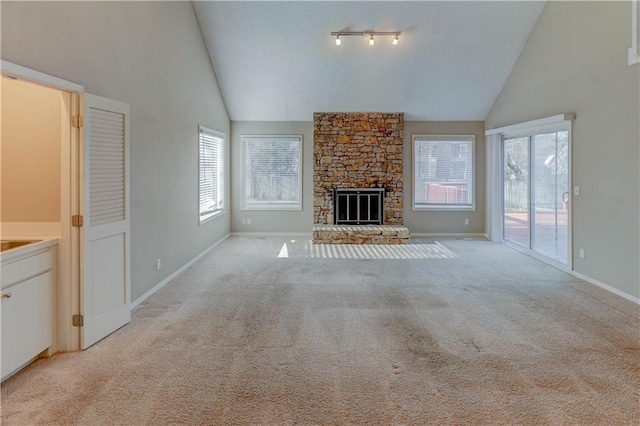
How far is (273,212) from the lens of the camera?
29.6 feet

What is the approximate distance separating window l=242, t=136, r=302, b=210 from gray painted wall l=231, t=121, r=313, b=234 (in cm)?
10

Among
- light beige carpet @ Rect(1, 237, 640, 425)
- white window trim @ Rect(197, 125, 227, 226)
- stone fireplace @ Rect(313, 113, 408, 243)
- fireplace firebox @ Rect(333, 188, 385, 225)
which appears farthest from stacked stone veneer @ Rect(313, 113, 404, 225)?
light beige carpet @ Rect(1, 237, 640, 425)

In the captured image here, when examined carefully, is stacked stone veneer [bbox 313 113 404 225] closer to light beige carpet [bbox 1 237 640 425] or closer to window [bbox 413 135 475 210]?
window [bbox 413 135 475 210]

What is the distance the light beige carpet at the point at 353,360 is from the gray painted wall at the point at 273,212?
3815 millimetres

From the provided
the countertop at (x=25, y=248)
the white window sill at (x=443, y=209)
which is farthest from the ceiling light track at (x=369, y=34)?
the countertop at (x=25, y=248)

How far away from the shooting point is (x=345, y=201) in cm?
869

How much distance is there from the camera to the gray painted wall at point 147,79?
9.62 ft

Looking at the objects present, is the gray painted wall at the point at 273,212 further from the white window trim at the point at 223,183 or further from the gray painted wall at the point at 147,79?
the gray painted wall at the point at 147,79

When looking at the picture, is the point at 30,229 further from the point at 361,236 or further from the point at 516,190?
the point at 516,190

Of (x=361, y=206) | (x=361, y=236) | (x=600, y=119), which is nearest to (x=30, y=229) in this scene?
(x=361, y=236)

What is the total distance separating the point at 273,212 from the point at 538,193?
517cm

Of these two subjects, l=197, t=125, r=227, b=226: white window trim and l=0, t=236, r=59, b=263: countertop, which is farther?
l=197, t=125, r=227, b=226: white window trim

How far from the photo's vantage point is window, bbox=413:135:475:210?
8.91 metres

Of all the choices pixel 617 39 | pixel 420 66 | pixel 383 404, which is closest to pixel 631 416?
pixel 383 404
